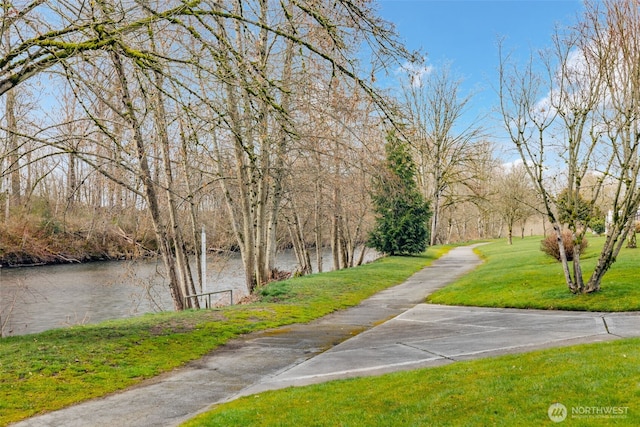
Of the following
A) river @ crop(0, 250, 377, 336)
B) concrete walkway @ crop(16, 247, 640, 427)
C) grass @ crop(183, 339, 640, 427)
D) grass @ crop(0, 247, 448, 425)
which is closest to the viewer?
grass @ crop(183, 339, 640, 427)

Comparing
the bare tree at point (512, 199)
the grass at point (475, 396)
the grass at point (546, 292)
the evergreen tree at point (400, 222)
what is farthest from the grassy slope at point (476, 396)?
the bare tree at point (512, 199)

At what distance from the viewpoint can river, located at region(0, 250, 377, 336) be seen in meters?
17.6

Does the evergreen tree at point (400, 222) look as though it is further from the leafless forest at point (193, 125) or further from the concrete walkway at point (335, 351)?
the concrete walkway at point (335, 351)

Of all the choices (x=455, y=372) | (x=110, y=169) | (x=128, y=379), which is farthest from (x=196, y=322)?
(x=455, y=372)

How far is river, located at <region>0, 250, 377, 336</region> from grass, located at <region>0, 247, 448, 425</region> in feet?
14.8

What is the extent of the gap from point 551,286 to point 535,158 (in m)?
3.44

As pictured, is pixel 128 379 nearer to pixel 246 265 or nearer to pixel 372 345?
pixel 372 345

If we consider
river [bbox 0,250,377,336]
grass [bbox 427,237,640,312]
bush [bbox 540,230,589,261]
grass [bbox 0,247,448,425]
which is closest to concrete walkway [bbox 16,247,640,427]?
grass [bbox 0,247,448,425]

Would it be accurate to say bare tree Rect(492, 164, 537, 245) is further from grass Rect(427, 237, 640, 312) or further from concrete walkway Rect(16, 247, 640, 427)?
concrete walkway Rect(16, 247, 640, 427)

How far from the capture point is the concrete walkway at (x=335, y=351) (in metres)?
6.34

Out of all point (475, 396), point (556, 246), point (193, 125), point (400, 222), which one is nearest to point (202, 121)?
point (193, 125)

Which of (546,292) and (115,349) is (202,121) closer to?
(115,349)

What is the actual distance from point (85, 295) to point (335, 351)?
19.4 meters

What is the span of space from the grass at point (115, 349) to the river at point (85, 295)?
450cm
